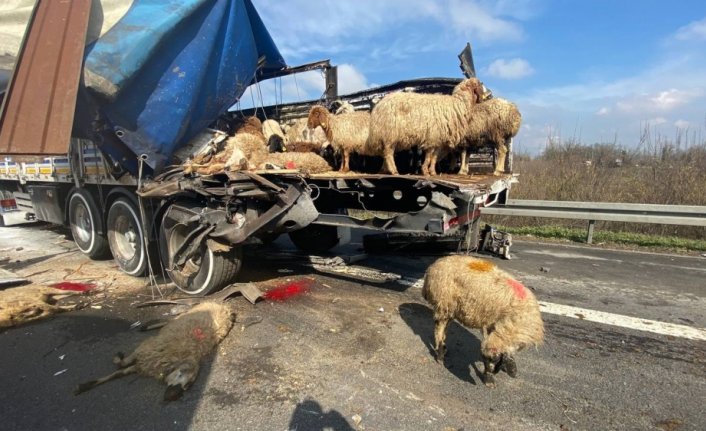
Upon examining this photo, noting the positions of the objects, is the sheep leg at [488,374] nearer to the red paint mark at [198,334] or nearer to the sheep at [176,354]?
the sheep at [176,354]

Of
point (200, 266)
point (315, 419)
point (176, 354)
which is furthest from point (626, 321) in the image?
point (200, 266)

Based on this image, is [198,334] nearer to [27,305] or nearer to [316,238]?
[27,305]

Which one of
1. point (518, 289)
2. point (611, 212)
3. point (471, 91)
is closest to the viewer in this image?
point (518, 289)

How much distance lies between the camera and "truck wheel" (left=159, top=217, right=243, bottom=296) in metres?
4.60

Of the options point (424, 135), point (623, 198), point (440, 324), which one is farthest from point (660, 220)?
point (440, 324)

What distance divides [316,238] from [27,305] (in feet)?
13.3

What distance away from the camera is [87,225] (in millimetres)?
6621

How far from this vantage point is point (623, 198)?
377 inches

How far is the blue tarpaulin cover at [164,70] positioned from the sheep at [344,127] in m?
1.52

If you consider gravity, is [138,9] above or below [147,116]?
above

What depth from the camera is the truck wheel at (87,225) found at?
246 inches

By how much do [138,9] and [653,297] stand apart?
6963 mm

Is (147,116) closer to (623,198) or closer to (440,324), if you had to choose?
(440,324)

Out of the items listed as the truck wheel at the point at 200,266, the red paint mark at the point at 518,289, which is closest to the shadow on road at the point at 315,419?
the red paint mark at the point at 518,289
